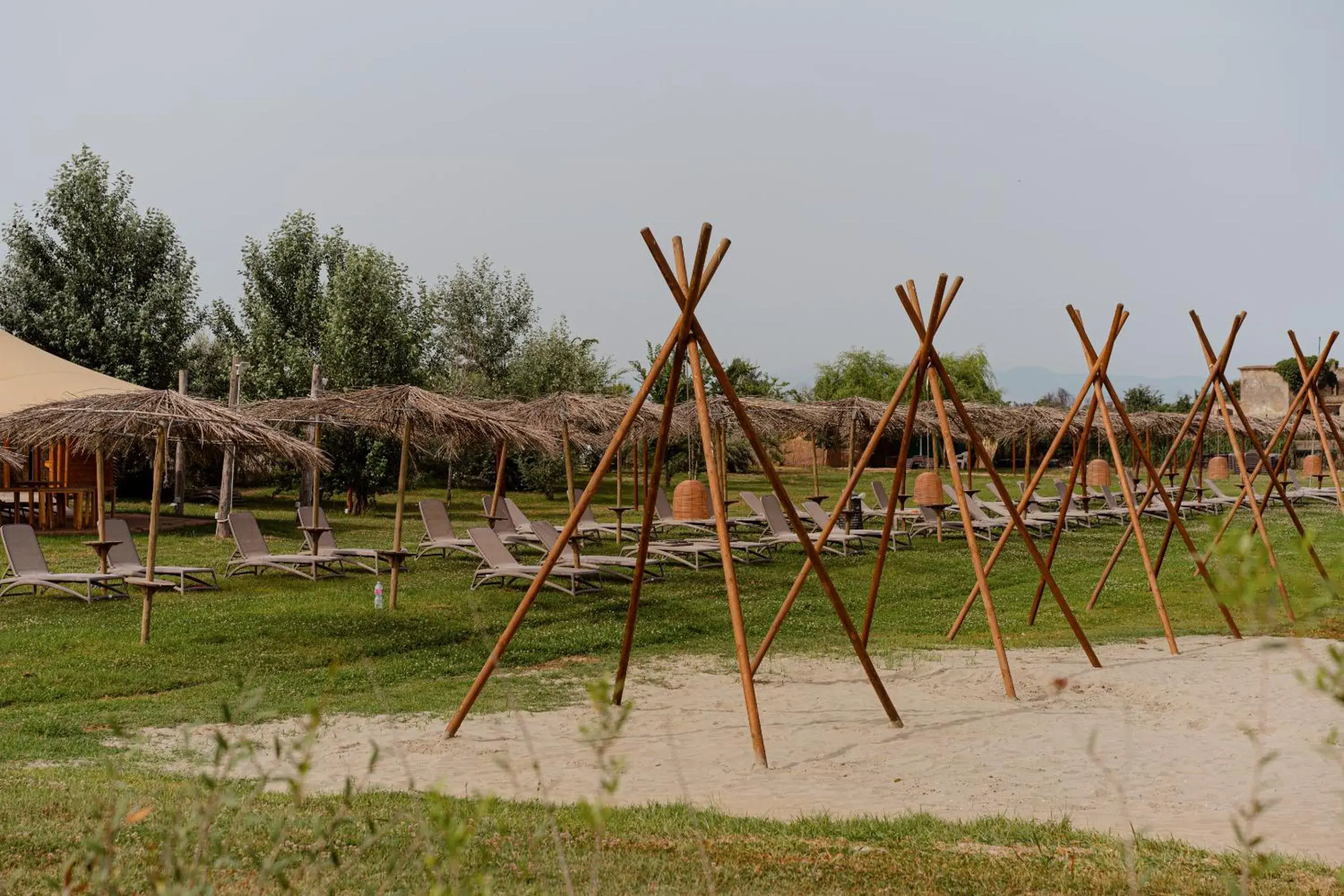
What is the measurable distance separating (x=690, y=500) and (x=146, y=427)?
740 cm

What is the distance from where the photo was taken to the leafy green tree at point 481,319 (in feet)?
146

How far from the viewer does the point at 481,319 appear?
148 feet

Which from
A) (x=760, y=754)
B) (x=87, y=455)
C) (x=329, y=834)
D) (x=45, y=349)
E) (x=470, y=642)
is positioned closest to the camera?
(x=329, y=834)

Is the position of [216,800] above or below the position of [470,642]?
above

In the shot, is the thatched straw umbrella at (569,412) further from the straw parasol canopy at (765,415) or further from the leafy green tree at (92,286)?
the leafy green tree at (92,286)

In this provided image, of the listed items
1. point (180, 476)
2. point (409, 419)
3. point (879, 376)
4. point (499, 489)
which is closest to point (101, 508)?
point (409, 419)

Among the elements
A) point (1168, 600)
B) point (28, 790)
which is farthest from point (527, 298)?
point (28, 790)

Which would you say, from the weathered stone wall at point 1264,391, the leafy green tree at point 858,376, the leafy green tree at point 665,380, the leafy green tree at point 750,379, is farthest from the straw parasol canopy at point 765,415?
the weathered stone wall at point 1264,391

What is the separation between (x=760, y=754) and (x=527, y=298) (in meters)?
39.8

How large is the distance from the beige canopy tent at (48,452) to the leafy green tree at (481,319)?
1985 centimetres

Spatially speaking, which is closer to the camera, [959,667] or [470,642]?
[959,667]

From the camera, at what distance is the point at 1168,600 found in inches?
550

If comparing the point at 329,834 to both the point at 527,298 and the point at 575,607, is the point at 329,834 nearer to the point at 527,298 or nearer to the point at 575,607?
the point at 575,607

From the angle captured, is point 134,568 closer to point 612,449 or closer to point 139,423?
point 139,423
